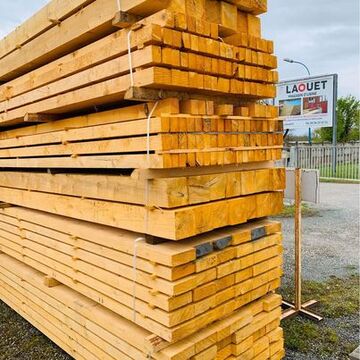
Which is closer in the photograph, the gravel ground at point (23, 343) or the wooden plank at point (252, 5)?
the wooden plank at point (252, 5)

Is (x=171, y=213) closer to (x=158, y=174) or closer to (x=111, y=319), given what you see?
(x=158, y=174)

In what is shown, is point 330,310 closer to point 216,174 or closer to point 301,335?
point 301,335

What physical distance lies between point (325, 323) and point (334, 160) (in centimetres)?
1699

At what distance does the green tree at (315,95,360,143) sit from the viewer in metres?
28.7

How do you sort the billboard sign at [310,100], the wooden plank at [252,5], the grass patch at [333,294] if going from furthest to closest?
the billboard sign at [310,100] < the grass patch at [333,294] < the wooden plank at [252,5]

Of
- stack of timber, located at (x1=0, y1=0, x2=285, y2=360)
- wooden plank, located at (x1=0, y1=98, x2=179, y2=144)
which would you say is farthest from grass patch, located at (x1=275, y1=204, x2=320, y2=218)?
wooden plank, located at (x1=0, y1=98, x2=179, y2=144)

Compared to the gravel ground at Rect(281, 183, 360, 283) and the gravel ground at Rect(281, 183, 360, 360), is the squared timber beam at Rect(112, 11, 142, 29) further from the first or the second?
the gravel ground at Rect(281, 183, 360, 283)

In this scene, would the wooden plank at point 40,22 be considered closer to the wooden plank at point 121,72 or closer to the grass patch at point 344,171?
the wooden plank at point 121,72

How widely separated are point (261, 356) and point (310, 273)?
3105 millimetres

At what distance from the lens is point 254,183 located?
3.11m

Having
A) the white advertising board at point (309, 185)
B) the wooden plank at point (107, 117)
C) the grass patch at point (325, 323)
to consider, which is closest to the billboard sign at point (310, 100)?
the grass patch at point (325, 323)

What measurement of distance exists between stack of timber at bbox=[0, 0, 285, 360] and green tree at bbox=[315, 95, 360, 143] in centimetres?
2871

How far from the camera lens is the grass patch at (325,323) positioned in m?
3.91

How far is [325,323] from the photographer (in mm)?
4414
